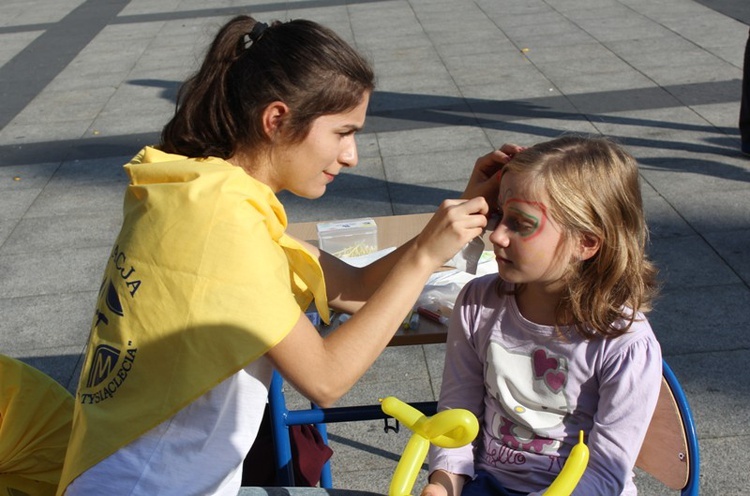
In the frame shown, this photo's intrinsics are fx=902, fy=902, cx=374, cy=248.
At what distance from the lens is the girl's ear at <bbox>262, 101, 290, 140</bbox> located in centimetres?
162

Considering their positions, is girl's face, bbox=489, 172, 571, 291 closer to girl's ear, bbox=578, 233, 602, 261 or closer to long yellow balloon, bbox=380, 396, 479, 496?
girl's ear, bbox=578, 233, 602, 261

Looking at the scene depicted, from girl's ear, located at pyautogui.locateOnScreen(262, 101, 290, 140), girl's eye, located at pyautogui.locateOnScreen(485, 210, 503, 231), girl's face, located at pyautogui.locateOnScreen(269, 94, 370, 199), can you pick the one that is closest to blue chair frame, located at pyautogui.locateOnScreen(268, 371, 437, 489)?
girl's eye, located at pyautogui.locateOnScreen(485, 210, 503, 231)

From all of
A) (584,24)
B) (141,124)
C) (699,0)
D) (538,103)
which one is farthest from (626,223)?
(699,0)

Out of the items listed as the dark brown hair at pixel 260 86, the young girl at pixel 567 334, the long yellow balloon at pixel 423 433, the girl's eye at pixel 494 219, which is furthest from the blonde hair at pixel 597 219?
the long yellow balloon at pixel 423 433

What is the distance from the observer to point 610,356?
5.63 ft

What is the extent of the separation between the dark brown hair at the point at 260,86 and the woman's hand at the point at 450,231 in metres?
0.28

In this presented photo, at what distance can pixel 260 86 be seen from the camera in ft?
5.39

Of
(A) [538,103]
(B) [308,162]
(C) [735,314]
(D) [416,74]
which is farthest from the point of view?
(D) [416,74]

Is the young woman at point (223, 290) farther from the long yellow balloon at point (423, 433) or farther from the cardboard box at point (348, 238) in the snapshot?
the cardboard box at point (348, 238)

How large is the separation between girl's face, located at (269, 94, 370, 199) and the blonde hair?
34 cm

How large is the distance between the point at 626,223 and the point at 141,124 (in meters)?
5.51

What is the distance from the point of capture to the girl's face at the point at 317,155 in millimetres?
1670

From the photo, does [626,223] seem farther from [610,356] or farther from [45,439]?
[45,439]

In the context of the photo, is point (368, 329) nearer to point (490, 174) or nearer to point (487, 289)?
point (487, 289)
